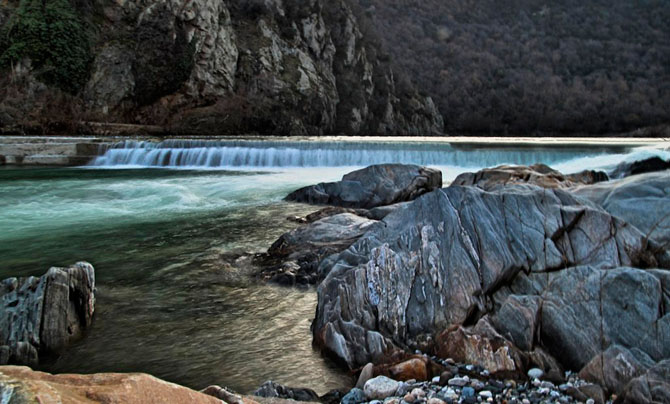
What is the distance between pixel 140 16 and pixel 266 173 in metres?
23.6

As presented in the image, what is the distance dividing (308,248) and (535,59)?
326ft

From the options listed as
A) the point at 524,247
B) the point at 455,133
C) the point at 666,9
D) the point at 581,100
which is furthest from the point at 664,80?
the point at 524,247

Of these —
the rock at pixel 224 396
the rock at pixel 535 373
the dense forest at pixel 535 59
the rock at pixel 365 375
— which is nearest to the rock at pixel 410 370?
the rock at pixel 365 375

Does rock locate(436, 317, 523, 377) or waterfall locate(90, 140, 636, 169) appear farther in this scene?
waterfall locate(90, 140, 636, 169)

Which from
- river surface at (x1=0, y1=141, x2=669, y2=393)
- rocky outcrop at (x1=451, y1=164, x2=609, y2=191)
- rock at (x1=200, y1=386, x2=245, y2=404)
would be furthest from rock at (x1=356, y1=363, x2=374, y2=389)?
rocky outcrop at (x1=451, y1=164, x2=609, y2=191)

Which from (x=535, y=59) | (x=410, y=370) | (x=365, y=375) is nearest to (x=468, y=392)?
(x=410, y=370)

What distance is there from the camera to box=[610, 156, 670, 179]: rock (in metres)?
14.7

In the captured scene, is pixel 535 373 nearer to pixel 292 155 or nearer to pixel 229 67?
pixel 292 155

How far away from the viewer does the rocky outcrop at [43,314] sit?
401cm

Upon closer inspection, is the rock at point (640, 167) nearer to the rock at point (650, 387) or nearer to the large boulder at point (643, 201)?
the large boulder at point (643, 201)

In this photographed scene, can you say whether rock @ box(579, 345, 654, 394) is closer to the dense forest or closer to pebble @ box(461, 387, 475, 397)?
pebble @ box(461, 387, 475, 397)

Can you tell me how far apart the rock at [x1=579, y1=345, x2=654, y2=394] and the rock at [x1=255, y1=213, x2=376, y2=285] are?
3.21 m

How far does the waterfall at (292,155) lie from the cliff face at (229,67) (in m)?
12.8

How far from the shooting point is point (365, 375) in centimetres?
342
